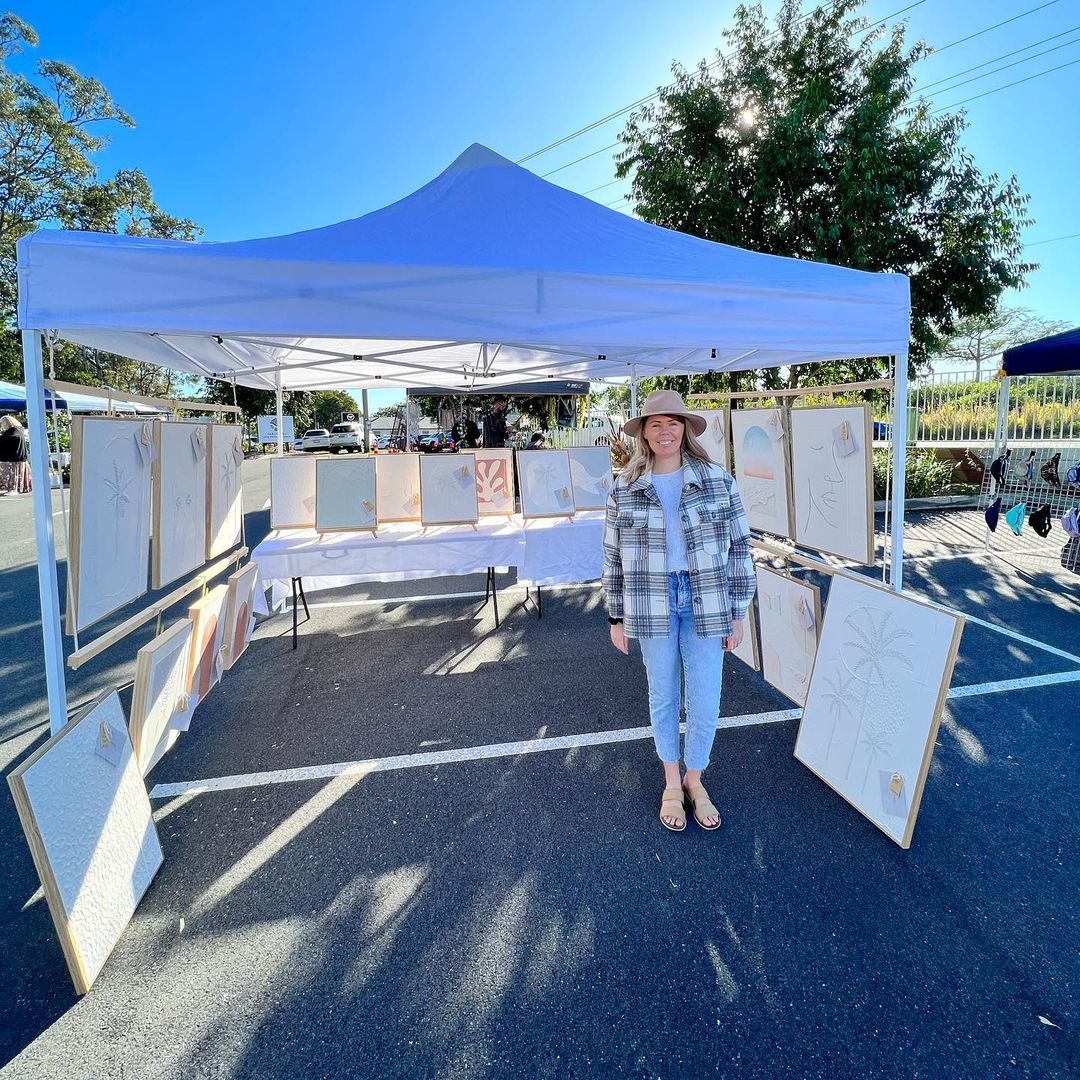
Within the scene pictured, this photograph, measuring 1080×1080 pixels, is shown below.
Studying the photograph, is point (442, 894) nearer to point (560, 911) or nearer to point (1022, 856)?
point (560, 911)

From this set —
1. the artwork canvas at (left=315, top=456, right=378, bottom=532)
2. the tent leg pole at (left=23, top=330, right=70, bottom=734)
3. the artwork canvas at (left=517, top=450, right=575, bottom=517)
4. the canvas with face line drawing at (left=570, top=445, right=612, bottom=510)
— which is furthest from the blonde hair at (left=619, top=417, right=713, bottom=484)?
the canvas with face line drawing at (left=570, top=445, right=612, bottom=510)

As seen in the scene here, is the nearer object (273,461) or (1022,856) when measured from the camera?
(1022,856)

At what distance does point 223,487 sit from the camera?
11.1 ft

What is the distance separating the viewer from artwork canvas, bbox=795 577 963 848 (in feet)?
6.54

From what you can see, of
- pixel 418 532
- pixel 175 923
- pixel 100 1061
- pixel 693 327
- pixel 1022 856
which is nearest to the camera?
pixel 100 1061

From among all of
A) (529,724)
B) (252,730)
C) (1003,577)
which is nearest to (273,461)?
(252,730)

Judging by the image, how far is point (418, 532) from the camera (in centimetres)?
439

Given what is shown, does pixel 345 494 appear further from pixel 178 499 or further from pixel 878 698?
pixel 878 698

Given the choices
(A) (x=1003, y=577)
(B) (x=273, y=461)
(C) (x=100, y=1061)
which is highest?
(B) (x=273, y=461)

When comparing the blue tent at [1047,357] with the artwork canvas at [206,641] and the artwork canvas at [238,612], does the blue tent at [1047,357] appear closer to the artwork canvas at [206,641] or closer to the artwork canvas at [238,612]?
the artwork canvas at [238,612]

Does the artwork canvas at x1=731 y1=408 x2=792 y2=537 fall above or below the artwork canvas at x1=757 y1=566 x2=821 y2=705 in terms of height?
above

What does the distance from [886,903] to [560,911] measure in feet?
3.56

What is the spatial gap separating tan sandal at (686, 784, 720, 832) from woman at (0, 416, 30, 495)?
15334 millimetres

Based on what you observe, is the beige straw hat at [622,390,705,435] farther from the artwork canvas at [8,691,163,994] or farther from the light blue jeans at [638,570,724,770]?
the artwork canvas at [8,691,163,994]
